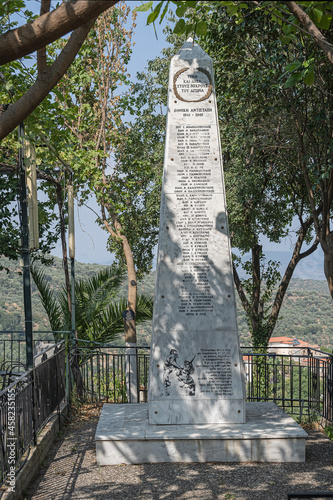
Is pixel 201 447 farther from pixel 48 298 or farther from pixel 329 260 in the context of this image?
pixel 48 298

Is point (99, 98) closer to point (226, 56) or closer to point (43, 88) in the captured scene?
point (226, 56)

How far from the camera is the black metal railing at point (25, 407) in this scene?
16.1 ft

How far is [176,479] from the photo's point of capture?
18.1 ft

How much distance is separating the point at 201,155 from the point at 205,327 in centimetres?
228

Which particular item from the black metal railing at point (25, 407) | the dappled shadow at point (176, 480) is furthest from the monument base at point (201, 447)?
the black metal railing at point (25, 407)

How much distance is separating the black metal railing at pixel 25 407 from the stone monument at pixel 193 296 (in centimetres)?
80

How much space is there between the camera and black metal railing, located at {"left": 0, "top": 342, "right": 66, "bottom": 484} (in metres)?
4.89

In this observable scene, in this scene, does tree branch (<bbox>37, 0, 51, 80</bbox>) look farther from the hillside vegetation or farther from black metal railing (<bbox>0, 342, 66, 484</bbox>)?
the hillside vegetation

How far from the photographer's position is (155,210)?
16.9 m

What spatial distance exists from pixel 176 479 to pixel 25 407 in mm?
1798

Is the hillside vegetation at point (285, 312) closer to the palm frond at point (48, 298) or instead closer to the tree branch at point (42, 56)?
the palm frond at point (48, 298)

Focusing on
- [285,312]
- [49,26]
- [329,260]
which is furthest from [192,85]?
[285,312]

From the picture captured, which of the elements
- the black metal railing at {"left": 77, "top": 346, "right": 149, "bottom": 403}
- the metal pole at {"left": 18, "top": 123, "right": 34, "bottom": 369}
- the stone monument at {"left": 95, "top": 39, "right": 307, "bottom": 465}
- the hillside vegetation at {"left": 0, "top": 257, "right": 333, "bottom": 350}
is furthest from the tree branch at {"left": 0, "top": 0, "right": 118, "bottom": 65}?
the hillside vegetation at {"left": 0, "top": 257, "right": 333, "bottom": 350}

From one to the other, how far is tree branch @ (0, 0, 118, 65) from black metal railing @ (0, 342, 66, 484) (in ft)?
10.2
